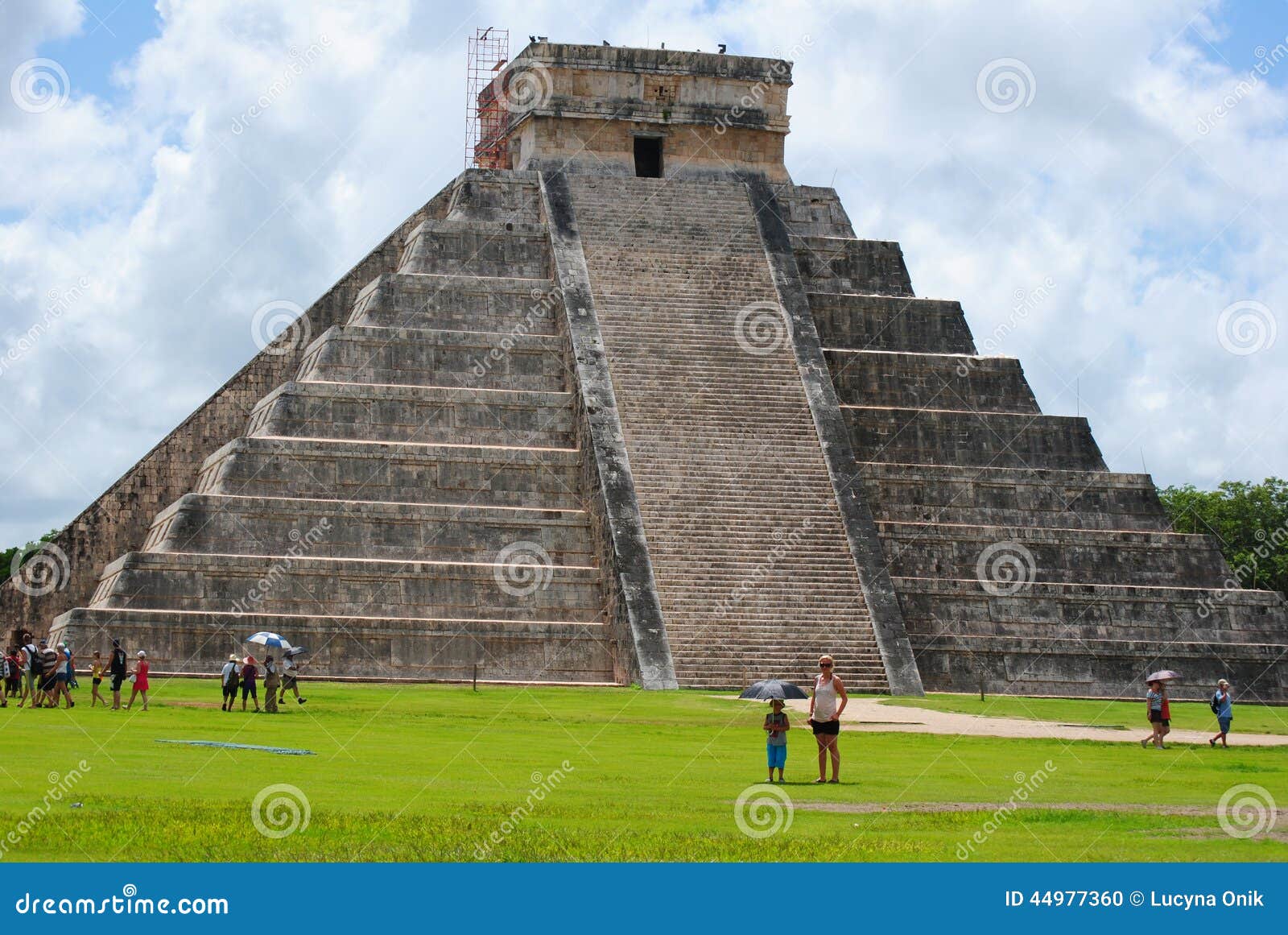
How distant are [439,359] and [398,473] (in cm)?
307

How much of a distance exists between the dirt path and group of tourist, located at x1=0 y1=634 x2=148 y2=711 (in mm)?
8848

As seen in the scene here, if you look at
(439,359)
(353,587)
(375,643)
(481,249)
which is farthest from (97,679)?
(481,249)

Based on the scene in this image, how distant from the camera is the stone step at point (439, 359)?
3369cm

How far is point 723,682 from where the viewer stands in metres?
28.7

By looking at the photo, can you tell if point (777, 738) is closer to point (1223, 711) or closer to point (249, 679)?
point (1223, 711)

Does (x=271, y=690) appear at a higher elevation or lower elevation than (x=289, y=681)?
lower

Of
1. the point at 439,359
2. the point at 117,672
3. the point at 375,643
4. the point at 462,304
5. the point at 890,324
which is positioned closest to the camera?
the point at 117,672

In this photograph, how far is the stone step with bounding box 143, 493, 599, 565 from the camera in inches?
1197

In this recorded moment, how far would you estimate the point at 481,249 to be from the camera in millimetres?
37312

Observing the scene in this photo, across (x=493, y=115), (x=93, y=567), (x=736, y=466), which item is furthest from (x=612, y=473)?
(x=493, y=115)

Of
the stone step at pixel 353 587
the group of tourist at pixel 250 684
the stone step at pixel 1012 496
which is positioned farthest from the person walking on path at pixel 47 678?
the stone step at pixel 1012 496

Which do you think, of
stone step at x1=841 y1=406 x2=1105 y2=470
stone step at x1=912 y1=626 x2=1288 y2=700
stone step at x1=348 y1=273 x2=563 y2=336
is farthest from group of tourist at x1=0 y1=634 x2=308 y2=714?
stone step at x1=841 y1=406 x2=1105 y2=470

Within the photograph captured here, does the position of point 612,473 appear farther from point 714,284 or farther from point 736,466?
point 714,284

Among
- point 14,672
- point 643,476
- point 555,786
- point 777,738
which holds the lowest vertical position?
point 555,786
